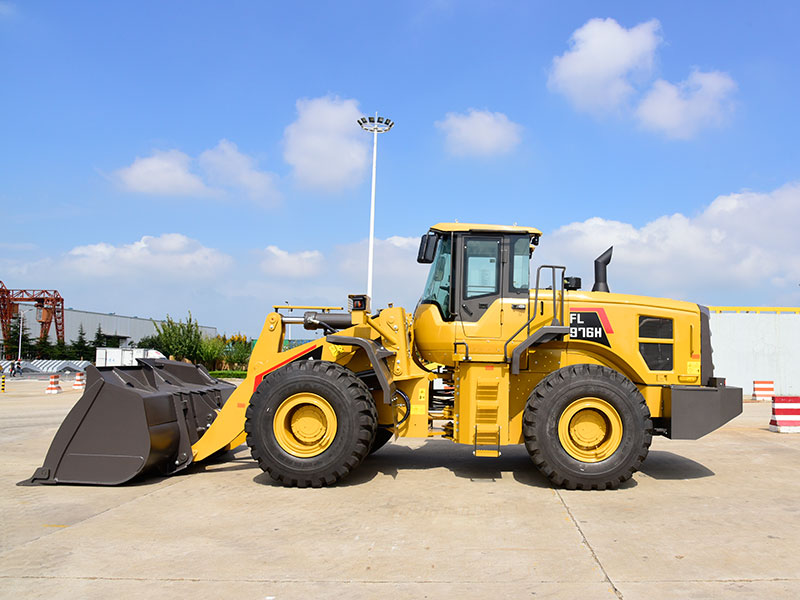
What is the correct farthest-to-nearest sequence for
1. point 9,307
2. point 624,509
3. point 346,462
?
point 9,307 < point 346,462 < point 624,509

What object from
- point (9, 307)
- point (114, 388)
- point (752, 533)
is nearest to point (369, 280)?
point (114, 388)

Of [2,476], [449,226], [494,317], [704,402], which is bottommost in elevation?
[2,476]

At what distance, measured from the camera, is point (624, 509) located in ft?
19.8

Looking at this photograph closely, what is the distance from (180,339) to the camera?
145 feet

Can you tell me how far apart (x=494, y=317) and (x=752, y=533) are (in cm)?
334

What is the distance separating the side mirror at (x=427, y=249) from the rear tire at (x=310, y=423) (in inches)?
63.3

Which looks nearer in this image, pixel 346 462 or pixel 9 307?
pixel 346 462

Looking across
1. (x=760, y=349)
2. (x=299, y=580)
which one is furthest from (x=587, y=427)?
(x=760, y=349)

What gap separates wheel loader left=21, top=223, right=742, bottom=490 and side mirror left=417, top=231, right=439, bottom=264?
0.02 m

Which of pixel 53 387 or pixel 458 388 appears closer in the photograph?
pixel 458 388

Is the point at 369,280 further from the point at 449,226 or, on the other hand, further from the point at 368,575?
the point at 368,575

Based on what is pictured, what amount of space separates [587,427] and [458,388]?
1501 millimetres

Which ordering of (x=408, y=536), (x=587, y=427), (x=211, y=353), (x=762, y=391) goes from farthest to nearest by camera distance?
(x=211, y=353) < (x=762, y=391) < (x=587, y=427) < (x=408, y=536)

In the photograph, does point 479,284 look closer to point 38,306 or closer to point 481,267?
point 481,267
